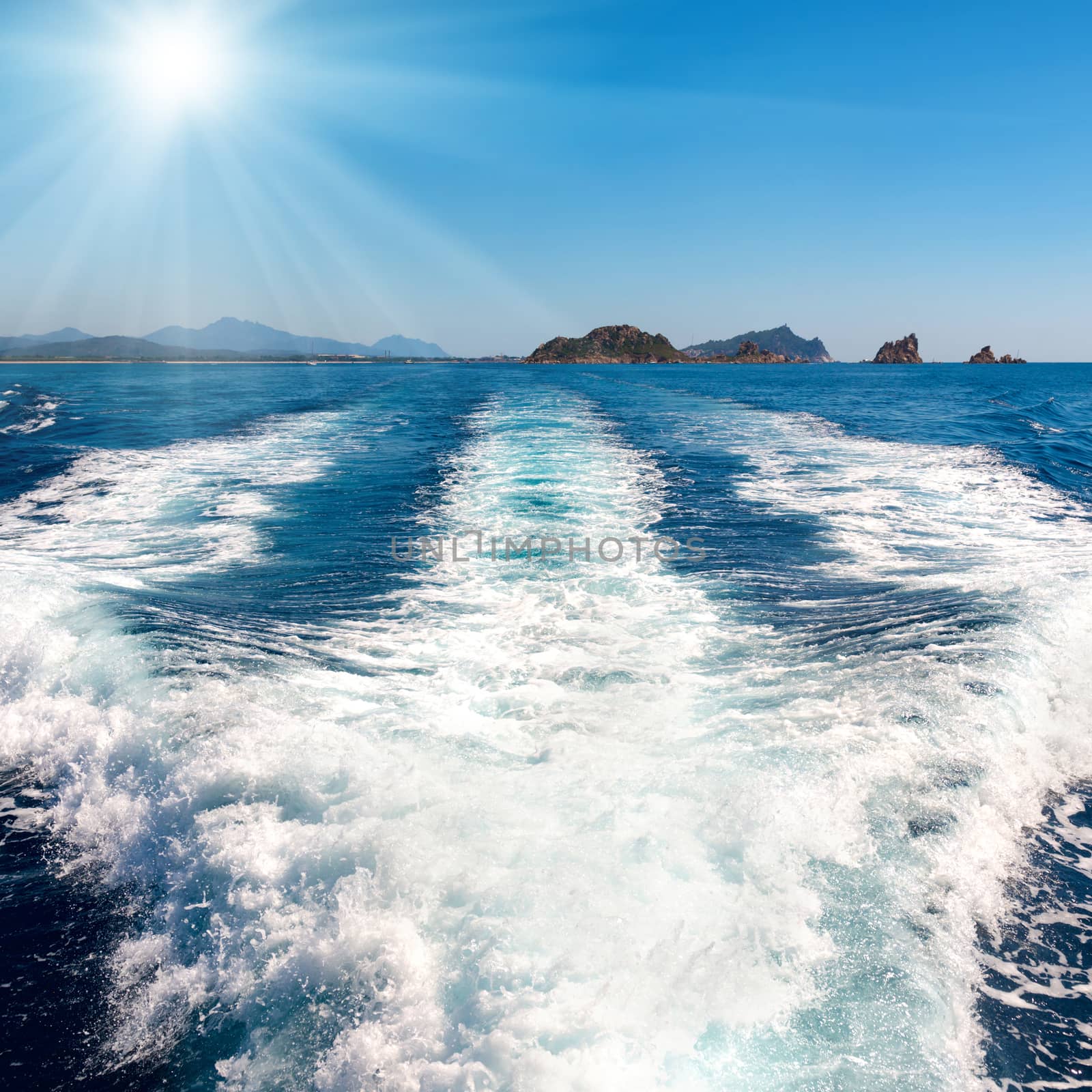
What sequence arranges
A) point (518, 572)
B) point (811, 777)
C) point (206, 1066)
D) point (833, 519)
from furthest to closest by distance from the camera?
point (833, 519), point (518, 572), point (811, 777), point (206, 1066)

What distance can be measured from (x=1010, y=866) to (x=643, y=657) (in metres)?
3.24

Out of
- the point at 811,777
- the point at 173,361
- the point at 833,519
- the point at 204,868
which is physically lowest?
the point at 204,868

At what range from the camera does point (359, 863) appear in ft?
11.5

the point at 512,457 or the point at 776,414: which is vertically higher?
the point at 776,414

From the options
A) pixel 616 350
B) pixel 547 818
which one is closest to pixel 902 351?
pixel 616 350

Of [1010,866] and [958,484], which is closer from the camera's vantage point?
[1010,866]

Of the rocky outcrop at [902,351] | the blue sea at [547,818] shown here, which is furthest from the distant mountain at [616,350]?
the blue sea at [547,818]

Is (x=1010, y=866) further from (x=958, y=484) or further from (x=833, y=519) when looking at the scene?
(x=958, y=484)

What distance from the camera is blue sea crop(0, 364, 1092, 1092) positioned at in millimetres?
2771

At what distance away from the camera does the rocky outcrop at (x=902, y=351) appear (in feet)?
567

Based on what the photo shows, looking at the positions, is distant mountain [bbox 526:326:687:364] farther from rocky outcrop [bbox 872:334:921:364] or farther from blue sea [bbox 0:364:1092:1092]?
blue sea [bbox 0:364:1092:1092]

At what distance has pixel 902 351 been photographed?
174125mm

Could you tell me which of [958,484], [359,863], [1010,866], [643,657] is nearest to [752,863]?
[1010,866]

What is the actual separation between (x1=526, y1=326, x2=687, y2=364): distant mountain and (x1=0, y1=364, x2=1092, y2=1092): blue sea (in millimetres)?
179879
